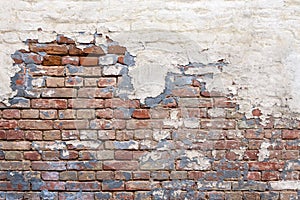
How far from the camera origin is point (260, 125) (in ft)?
10.1

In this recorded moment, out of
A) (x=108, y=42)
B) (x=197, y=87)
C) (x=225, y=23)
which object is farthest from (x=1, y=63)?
(x=225, y=23)

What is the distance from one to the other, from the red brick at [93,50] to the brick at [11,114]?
63 centimetres

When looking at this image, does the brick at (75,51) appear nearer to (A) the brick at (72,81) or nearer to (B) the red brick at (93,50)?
(B) the red brick at (93,50)

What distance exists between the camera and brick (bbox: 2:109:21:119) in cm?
305

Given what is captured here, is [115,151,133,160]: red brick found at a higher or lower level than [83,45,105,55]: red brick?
lower

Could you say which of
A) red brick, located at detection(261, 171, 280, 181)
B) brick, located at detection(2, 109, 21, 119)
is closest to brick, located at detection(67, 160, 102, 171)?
brick, located at detection(2, 109, 21, 119)

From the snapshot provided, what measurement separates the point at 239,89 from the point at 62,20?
4.30 ft

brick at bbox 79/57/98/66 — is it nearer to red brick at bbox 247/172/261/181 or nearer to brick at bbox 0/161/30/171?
brick at bbox 0/161/30/171

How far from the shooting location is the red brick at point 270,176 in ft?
10.2

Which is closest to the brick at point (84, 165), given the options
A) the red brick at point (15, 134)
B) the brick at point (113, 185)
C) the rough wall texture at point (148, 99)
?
the rough wall texture at point (148, 99)

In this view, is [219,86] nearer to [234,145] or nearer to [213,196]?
[234,145]

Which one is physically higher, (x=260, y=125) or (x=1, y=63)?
(x=1, y=63)

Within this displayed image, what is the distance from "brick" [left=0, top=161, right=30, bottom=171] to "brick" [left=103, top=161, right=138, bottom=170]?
548 millimetres

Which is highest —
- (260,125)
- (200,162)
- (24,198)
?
(260,125)
